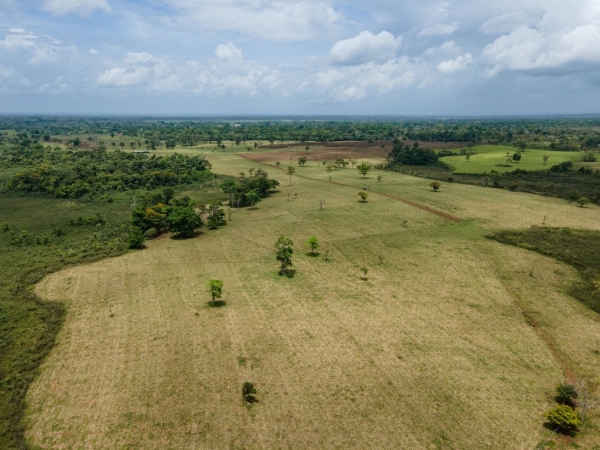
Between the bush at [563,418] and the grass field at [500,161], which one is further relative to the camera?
the grass field at [500,161]

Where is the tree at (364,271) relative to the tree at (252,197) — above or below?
below

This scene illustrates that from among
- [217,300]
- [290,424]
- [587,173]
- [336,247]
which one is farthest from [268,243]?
[587,173]

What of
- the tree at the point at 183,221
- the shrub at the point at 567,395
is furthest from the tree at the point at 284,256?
the shrub at the point at 567,395

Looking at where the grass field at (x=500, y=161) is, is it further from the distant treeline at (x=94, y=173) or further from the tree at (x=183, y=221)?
the tree at (x=183, y=221)

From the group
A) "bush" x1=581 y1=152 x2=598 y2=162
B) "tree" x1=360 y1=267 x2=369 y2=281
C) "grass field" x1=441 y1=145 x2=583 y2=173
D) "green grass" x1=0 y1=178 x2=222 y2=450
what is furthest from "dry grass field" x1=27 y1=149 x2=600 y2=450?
"bush" x1=581 y1=152 x2=598 y2=162

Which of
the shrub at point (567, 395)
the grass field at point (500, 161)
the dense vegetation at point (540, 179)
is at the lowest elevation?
the shrub at point (567, 395)

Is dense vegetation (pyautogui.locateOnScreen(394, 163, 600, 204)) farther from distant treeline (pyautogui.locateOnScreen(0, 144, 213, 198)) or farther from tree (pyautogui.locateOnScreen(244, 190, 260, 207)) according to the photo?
distant treeline (pyautogui.locateOnScreen(0, 144, 213, 198))

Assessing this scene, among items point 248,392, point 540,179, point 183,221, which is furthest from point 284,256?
point 540,179

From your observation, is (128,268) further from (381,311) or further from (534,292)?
(534,292)
